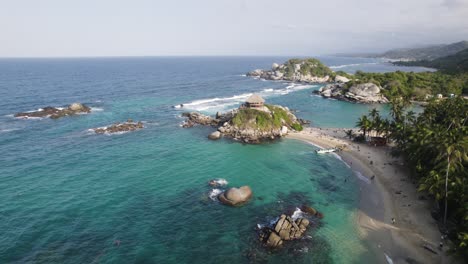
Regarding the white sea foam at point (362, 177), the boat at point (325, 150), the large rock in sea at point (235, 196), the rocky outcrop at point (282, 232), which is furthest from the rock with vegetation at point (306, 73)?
the rocky outcrop at point (282, 232)

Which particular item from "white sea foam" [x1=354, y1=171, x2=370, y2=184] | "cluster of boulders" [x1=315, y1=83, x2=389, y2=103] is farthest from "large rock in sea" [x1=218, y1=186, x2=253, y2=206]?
"cluster of boulders" [x1=315, y1=83, x2=389, y2=103]

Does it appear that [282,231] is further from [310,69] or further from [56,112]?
[310,69]

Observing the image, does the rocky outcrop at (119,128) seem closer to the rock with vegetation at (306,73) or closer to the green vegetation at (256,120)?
the green vegetation at (256,120)

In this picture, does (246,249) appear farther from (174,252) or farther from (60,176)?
(60,176)

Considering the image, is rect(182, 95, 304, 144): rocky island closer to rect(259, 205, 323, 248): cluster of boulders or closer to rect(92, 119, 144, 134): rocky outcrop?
rect(92, 119, 144, 134): rocky outcrop

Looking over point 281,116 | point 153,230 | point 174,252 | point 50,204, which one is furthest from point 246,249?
point 281,116

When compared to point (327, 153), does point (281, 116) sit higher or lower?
higher
